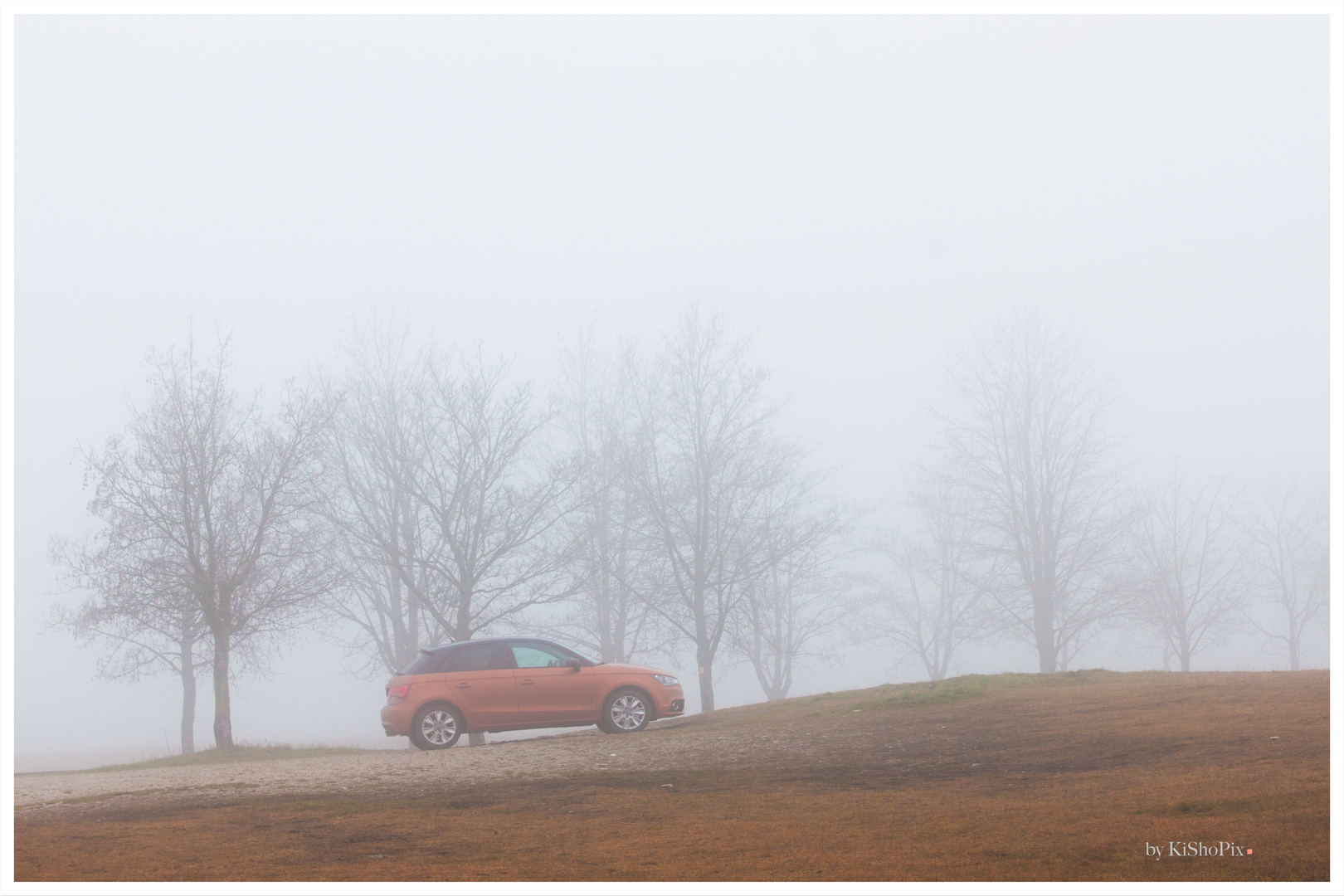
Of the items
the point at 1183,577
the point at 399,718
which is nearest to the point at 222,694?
the point at 399,718

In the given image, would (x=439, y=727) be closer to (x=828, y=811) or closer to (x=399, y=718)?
(x=399, y=718)

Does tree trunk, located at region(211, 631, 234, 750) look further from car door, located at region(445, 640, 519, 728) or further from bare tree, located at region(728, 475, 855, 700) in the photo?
bare tree, located at region(728, 475, 855, 700)

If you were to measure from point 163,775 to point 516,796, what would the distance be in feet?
22.5

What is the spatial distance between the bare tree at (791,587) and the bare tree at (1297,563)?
14580 mm

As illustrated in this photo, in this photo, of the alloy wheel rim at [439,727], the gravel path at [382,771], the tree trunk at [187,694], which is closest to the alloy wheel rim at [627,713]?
the gravel path at [382,771]

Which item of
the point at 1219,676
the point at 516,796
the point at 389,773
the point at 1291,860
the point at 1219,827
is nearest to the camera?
the point at 1291,860

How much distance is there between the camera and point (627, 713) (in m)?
15.9

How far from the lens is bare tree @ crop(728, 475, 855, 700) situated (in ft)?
76.7

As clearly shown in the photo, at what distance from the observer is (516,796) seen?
9867 mm

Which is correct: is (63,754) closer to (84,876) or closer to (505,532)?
(505,532)

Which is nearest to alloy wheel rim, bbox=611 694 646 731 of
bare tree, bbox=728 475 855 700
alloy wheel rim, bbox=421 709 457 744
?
alloy wheel rim, bbox=421 709 457 744

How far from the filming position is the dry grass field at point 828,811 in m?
5.95

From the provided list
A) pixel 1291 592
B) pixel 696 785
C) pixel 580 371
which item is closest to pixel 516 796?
pixel 696 785

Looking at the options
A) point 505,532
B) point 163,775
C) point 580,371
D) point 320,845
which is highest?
point 580,371
